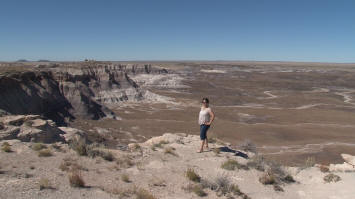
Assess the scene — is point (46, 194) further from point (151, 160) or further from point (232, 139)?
point (232, 139)

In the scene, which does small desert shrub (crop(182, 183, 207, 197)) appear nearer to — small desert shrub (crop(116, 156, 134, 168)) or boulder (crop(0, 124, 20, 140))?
small desert shrub (crop(116, 156, 134, 168))

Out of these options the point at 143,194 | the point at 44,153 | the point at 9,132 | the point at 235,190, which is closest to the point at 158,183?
the point at 143,194

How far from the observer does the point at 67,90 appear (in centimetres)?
3781

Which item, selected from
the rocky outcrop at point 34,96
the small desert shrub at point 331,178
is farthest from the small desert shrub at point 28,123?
the small desert shrub at point 331,178

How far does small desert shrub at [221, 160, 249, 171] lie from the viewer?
961 centimetres

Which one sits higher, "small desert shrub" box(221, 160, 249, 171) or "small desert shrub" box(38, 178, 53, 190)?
"small desert shrub" box(38, 178, 53, 190)

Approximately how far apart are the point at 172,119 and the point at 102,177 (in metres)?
33.6

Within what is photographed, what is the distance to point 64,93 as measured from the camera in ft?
123

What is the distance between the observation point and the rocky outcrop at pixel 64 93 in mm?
28562

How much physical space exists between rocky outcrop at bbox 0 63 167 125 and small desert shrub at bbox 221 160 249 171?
1787 cm

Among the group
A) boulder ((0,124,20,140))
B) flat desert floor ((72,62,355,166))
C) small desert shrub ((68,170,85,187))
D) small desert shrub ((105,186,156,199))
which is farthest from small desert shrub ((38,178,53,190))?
flat desert floor ((72,62,355,166))

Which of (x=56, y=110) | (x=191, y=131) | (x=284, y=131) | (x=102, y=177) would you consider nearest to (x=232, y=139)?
(x=191, y=131)

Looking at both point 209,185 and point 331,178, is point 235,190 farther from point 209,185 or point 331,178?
point 331,178

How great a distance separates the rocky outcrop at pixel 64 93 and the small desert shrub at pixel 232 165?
58.6 ft
